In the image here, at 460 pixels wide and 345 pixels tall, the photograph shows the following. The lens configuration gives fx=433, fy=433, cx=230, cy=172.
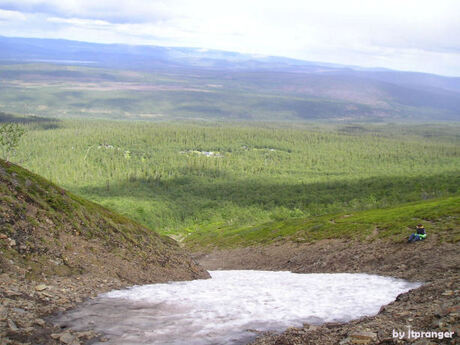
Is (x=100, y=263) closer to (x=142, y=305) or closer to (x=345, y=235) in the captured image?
(x=142, y=305)

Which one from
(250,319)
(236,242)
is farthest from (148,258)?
(236,242)

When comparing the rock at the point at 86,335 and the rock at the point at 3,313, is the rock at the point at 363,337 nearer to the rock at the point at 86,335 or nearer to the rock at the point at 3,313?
the rock at the point at 86,335

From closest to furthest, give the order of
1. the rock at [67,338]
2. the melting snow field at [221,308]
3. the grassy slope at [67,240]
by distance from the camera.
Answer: the rock at [67,338], the melting snow field at [221,308], the grassy slope at [67,240]

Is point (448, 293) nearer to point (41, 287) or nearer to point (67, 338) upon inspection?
point (67, 338)

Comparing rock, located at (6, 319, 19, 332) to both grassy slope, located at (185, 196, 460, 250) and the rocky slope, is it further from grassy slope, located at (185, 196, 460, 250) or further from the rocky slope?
grassy slope, located at (185, 196, 460, 250)

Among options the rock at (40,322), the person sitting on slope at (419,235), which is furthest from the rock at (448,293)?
the person sitting on slope at (419,235)

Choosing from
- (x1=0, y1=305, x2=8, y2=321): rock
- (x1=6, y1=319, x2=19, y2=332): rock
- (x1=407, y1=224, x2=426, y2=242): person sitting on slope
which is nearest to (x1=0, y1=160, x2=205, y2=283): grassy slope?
(x1=0, y1=305, x2=8, y2=321): rock
